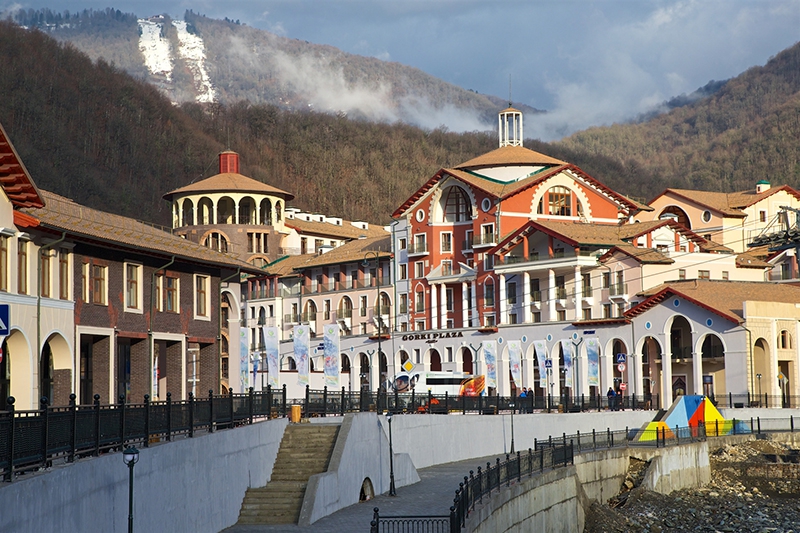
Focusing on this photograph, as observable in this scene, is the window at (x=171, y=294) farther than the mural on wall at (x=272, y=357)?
No

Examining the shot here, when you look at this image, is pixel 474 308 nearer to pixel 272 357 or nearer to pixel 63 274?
pixel 272 357

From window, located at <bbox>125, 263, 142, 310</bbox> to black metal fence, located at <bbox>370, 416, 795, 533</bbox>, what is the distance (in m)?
13.6

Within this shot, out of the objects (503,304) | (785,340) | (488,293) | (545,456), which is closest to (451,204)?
(488,293)

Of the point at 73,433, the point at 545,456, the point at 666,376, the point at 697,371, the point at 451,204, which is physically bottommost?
the point at 545,456

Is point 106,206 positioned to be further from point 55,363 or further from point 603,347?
point 55,363

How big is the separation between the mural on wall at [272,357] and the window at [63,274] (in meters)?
25.1

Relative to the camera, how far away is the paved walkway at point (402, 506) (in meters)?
28.5

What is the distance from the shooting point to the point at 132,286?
43.8m

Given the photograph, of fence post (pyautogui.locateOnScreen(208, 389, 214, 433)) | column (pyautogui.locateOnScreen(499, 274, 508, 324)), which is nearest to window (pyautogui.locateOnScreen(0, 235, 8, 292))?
fence post (pyautogui.locateOnScreen(208, 389, 214, 433))

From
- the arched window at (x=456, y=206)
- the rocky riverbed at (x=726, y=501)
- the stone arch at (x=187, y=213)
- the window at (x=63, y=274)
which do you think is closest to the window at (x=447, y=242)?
the arched window at (x=456, y=206)

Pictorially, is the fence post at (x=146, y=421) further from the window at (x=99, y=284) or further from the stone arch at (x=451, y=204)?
the stone arch at (x=451, y=204)

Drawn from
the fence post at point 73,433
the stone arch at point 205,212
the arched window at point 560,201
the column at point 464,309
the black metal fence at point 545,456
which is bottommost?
the black metal fence at point 545,456

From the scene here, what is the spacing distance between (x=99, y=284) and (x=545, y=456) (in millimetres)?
15991

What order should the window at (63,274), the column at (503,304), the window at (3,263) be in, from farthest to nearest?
the column at (503,304) < the window at (63,274) < the window at (3,263)
